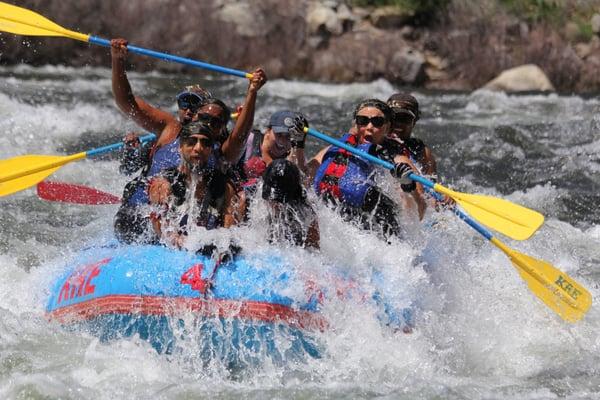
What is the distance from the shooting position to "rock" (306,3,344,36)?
1571 cm

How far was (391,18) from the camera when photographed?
52.5 feet

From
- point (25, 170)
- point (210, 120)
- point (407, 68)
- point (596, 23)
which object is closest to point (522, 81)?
point (407, 68)

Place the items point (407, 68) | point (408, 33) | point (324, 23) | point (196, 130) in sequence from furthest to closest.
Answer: point (408, 33), point (324, 23), point (407, 68), point (196, 130)

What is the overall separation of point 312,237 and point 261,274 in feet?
1.16

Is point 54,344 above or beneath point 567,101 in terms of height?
beneath

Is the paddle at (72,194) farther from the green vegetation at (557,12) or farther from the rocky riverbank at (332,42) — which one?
the green vegetation at (557,12)

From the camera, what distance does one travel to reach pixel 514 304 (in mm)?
5781

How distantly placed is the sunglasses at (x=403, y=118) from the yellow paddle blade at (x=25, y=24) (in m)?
2.06

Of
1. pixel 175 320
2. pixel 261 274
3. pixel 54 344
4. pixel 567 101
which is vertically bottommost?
pixel 54 344

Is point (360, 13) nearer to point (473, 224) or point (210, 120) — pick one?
point (473, 224)

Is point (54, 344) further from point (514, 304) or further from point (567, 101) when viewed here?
point (567, 101)

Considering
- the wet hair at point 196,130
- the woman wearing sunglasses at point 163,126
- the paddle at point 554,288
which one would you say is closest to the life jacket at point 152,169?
the woman wearing sunglasses at point 163,126

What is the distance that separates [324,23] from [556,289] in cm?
1101

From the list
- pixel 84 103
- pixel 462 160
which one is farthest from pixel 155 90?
pixel 462 160
